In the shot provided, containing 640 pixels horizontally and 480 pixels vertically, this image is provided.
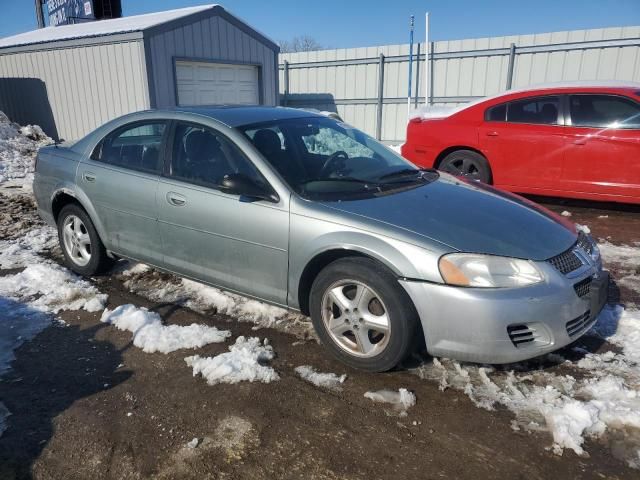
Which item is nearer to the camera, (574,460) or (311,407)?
(574,460)

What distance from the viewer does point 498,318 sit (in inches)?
106

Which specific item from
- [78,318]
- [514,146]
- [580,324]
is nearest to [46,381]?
[78,318]

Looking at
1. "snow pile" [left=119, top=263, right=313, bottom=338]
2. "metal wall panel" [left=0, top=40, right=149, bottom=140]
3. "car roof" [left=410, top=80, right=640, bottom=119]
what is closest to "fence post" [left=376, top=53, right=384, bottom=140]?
"metal wall panel" [left=0, top=40, right=149, bottom=140]

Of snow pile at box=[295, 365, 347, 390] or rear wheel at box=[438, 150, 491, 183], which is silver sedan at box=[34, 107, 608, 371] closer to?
snow pile at box=[295, 365, 347, 390]

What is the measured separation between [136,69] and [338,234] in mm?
10002

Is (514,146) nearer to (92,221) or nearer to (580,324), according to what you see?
(580,324)

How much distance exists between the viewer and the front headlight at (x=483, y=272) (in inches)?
107

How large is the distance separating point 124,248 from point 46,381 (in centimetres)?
146

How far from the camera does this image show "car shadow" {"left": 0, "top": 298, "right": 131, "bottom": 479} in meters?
2.51

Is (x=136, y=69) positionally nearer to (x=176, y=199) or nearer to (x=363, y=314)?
(x=176, y=199)

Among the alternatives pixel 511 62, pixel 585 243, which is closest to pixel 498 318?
pixel 585 243

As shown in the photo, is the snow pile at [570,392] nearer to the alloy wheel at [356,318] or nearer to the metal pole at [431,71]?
the alloy wheel at [356,318]

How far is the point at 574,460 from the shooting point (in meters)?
2.35

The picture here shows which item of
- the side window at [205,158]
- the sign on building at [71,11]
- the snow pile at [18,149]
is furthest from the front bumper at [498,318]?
the sign on building at [71,11]
